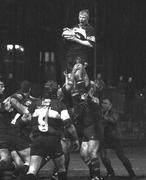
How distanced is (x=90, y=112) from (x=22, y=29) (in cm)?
2757

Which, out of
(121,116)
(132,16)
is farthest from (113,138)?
(132,16)

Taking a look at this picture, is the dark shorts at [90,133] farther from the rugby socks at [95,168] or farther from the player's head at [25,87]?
the player's head at [25,87]

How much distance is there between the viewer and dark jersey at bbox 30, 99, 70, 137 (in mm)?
12523

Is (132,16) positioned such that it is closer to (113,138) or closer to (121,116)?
(121,116)

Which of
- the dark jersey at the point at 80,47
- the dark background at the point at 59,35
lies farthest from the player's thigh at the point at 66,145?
the dark background at the point at 59,35

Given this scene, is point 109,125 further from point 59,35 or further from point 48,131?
point 59,35

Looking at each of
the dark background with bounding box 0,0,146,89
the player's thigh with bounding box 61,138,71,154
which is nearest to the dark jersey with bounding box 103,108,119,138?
the player's thigh with bounding box 61,138,71,154

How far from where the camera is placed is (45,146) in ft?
40.6

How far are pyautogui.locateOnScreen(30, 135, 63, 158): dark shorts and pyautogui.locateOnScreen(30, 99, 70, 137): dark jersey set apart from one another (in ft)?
0.32

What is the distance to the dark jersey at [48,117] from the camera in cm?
1252

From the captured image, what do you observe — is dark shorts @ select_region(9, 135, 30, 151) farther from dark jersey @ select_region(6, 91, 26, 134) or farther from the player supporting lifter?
the player supporting lifter

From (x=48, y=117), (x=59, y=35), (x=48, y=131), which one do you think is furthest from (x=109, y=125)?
(x=59, y=35)

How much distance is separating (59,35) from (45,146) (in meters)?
28.2

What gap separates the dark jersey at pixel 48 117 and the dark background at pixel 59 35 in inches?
1005
